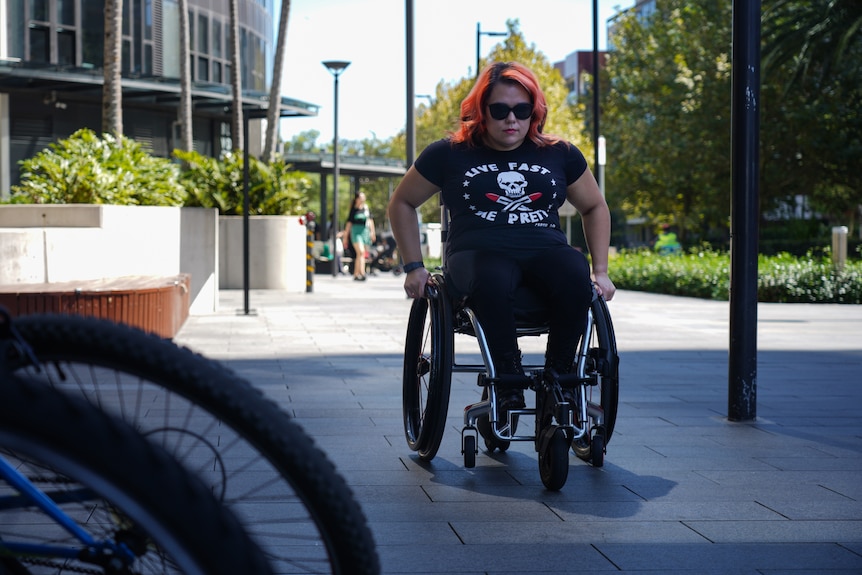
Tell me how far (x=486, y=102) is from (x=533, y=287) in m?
0.75

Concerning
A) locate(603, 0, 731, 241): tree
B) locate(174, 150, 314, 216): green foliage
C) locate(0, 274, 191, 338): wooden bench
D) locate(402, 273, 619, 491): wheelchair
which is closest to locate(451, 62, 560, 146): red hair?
locate(402, 273, 619, 491): wheelchair

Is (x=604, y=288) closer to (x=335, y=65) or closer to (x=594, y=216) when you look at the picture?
(x=594, y=216)

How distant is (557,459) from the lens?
454 cm

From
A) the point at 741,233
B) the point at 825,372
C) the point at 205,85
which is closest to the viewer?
the point at 741,233

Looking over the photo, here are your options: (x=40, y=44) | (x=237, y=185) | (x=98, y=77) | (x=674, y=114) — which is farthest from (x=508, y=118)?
(x=674, y=114)

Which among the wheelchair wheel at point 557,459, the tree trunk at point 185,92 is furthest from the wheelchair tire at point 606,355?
→ the tree trunk at point 185,92

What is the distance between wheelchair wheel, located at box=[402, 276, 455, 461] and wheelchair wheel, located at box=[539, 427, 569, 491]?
411mm

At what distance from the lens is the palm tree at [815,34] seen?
88.4 feet

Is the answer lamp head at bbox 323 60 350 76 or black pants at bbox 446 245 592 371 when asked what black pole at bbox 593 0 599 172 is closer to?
lamp head at bbox 323 60 350 76

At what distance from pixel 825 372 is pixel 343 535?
7.87 m

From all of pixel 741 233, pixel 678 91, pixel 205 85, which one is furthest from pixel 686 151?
pixel 741 233

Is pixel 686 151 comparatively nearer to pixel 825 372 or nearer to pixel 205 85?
pixel 205 85

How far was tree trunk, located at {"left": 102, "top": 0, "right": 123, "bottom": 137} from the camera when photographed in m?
17.2

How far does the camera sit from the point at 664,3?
52.8 metres
